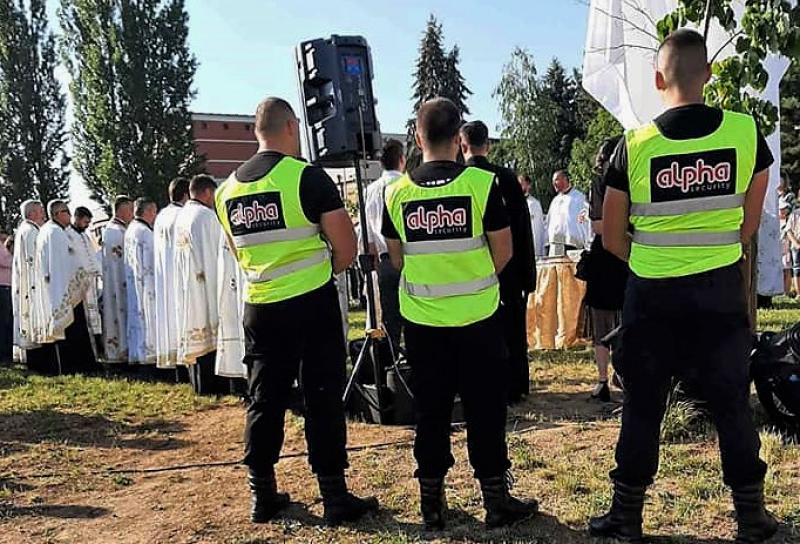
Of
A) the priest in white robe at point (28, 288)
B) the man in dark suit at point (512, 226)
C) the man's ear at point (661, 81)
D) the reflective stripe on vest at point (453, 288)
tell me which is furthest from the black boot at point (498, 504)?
the priest in white robe at point (28, 288)

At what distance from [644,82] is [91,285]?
22.5ft

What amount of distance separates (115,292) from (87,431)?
11.7ft

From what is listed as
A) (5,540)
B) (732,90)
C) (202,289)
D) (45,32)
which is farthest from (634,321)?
(45,32)

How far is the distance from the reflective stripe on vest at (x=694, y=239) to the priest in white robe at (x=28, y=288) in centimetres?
854

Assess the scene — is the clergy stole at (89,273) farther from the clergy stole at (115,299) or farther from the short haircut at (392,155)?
the short haircut at (392,155)

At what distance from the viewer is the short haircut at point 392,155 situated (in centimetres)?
726

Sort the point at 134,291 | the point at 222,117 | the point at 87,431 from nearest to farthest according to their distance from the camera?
the point at 87,431 → the point at 134,291 → the point at 222,117

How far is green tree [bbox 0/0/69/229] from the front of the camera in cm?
3256

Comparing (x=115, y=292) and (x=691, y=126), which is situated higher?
(x=691, y=126)

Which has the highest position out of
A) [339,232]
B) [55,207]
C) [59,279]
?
[55,207]

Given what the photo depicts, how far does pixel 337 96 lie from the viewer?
244 inches

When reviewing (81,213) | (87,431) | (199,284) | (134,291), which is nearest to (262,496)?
(87,431)

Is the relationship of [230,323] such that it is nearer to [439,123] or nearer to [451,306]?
[451,306]

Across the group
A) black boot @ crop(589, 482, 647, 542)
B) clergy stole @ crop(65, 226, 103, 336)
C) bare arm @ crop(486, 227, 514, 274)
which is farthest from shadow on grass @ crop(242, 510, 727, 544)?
clergy stole @ crop(65, 226, 103, 336)
